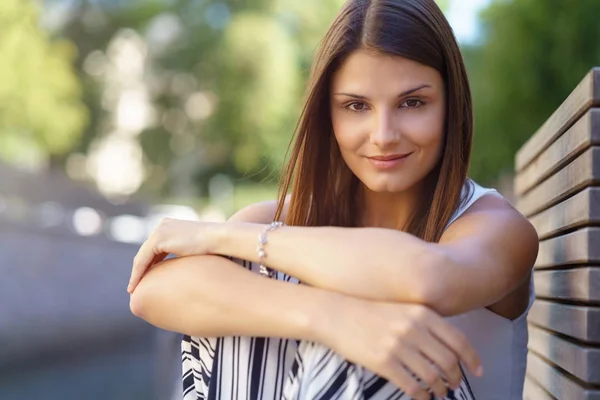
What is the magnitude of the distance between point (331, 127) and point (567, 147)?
515 mm

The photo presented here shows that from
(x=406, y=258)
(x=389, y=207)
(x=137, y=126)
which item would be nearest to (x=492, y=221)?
(x=406, y=258)

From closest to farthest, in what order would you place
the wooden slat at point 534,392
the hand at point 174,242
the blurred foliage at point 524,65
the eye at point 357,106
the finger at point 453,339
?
the finger at point 453,339 < the hand at point 174,242 < the eye at point 357,106 < the wooden slat at point 534,392 < the blurred foliage at point 524,65

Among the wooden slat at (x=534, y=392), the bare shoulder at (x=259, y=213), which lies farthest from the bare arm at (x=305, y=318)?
the wooden slat at (x=534, y=392)

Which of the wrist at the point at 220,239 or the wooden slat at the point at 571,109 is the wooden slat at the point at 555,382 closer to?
the wooden slat at the point at 571,109

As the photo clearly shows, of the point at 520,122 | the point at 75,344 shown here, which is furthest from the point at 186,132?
the point at 520,122

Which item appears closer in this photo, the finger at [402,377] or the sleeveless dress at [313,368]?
the finger at [402,377]

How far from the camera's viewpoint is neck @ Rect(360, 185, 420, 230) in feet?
6.84

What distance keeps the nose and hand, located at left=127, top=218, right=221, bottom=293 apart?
36 centimetres

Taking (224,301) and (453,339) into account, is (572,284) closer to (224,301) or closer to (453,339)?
(453,339)

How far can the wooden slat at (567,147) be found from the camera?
1.65 metres

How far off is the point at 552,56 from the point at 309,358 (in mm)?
8439

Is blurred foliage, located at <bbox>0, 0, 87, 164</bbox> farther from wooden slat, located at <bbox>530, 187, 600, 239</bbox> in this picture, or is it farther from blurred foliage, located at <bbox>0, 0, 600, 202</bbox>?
wooden slat, located at <bbox>530, 187, 600, 239</bbox>

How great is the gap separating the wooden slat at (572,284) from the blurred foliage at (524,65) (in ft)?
21.5

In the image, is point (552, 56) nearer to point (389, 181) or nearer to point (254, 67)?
point (389, 181)
